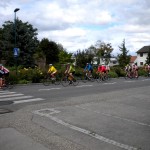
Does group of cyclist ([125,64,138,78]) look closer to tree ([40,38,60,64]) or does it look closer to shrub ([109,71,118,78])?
shrub ([109,71,118,78])

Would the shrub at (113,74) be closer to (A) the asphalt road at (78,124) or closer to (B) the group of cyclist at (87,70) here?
(B) the group of cyclist at (87,70)

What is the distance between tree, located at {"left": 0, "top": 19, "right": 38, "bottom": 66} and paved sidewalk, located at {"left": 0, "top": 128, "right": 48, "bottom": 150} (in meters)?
35.2

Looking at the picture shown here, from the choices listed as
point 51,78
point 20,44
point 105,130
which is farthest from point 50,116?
point 20,44

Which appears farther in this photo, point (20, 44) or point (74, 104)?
point (20, 44)

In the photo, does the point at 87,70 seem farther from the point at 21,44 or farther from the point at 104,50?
the point at 104,50

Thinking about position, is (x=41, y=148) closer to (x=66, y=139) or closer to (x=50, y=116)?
(x=66, y=139)

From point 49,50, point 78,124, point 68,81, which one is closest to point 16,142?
point 78,124

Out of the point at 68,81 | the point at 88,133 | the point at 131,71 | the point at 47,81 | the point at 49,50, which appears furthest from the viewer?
the point at 49,50

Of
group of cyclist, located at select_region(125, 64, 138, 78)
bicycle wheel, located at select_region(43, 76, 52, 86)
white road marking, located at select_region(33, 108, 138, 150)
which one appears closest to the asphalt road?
white road marking, located at select_region(33, 108, 138, 150)

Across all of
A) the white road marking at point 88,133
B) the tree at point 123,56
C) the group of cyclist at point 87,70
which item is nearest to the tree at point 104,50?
the tree at point 123,56

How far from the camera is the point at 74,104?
527 inches

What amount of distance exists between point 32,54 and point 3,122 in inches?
1403

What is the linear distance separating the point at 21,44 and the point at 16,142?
122 feet

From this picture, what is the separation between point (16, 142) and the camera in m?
7.18
